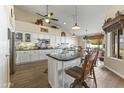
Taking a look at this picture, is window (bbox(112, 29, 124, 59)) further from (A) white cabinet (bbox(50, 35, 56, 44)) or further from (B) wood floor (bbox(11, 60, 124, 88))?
(A) white cabinet (bbox(50, 35, 56, 44))

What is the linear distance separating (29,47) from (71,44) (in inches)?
233

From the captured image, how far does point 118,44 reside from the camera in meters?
5.34

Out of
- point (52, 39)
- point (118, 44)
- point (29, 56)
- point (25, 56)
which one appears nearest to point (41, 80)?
point (118, 44)

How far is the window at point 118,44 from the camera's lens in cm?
499

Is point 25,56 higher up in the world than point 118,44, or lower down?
lower down

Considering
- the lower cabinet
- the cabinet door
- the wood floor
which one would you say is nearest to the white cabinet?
the lower cabinet

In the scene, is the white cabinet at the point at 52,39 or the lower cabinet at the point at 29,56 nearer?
the lower cabinet at the point at 29,56

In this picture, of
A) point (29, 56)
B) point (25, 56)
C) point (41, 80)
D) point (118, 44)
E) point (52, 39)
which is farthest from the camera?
point (52, 39)

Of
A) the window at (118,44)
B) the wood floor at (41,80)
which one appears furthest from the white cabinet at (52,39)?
the wood floor at (41,80)

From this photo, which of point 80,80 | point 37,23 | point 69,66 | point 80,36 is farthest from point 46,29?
point 80,80

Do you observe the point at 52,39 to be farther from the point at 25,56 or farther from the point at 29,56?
the point at 25,56

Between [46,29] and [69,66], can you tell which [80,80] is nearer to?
[69,66]

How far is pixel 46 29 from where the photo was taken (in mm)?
9852

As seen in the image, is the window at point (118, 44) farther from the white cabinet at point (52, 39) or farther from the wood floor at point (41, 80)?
the white cabinet at point (52, 39)
